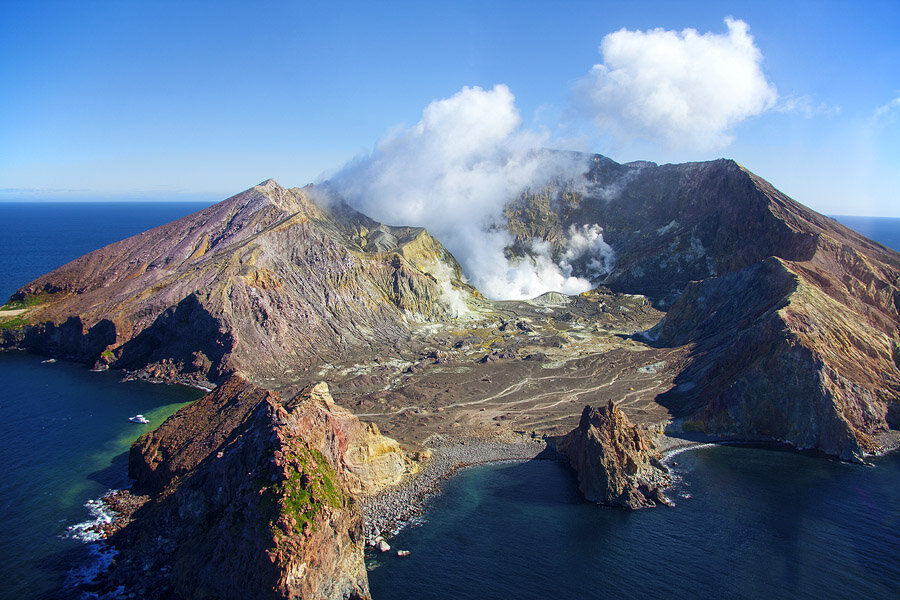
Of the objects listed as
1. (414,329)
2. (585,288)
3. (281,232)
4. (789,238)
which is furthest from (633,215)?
(281,232)

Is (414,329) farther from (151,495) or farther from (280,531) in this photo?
(280,531)

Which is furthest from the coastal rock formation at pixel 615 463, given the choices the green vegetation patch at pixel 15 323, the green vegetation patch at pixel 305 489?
the green vegetation patch at pixel 15 323

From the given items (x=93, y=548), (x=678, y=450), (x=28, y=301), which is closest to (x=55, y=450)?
(x=93, y=548)

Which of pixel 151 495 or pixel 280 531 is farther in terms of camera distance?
pixel 151 495

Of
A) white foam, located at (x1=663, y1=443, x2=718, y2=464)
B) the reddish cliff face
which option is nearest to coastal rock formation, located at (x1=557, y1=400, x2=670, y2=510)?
white foam, located at (x1=663, y1=443, x2=718, y2=464)

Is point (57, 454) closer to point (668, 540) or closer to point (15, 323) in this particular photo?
point (15, 323)

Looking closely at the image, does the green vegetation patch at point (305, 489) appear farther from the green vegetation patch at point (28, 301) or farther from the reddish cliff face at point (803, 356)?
the green vegetation patch at point (28, 301)
